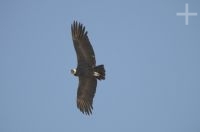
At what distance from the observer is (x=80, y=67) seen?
134ft

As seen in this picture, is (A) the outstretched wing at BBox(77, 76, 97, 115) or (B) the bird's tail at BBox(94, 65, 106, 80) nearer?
(B) the bird's tail at BBox(94, 65, 106, 80)

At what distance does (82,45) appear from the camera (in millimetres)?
40500

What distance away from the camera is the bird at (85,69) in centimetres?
4038

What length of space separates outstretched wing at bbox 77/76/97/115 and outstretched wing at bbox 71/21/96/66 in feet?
2.09

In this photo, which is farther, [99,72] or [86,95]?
[86,95]

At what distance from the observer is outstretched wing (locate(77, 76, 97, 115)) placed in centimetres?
4056

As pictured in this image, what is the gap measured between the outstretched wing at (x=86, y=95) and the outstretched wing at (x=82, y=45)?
2.09 feet

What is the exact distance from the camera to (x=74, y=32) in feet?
133

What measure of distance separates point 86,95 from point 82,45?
1.67 m

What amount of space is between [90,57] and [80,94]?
4.56 feet

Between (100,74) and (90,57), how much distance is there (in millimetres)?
835

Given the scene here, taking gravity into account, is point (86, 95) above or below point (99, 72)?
below

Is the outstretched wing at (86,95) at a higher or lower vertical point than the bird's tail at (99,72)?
lower

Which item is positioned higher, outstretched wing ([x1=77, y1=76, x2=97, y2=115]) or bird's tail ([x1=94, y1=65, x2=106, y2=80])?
bird's tail ([x1=94, y1=65, x2=106, y2=80])
